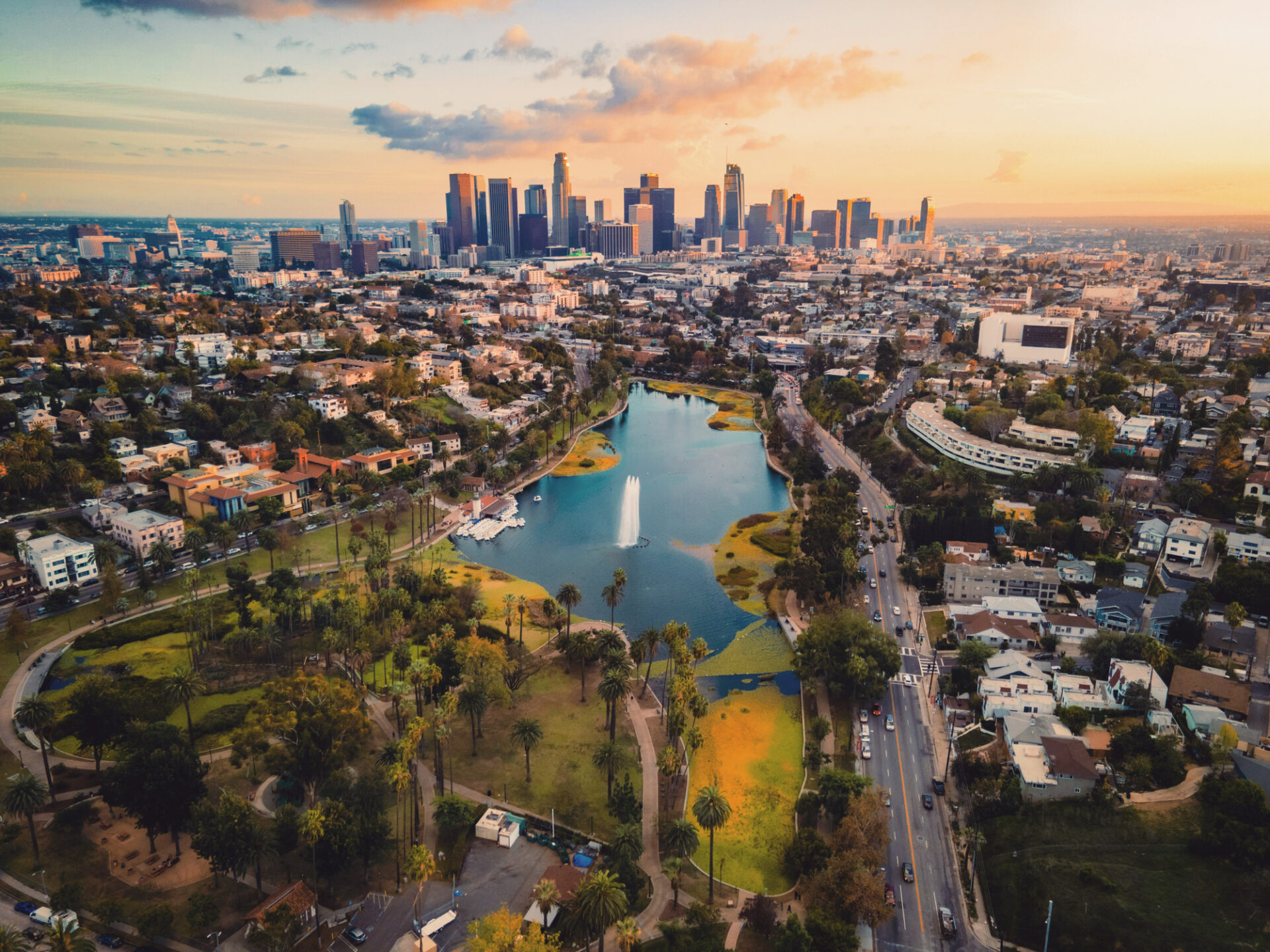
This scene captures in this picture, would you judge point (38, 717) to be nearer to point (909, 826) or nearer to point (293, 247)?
point (909, 826)

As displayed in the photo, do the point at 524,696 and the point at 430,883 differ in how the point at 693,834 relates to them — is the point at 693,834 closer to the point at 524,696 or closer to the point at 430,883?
the point at 430,883

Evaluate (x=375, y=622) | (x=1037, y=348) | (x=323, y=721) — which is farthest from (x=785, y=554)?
(x=1037, y=348)

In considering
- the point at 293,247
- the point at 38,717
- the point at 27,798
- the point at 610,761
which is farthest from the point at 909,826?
the point at 293,247

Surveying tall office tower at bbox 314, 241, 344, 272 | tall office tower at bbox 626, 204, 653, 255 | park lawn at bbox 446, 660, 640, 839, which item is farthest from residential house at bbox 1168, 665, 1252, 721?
tall office tower at bbox 626, 204, 653, 255

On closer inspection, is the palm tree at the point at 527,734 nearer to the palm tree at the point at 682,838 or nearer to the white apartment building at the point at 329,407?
the palm tree at the point at 682,838

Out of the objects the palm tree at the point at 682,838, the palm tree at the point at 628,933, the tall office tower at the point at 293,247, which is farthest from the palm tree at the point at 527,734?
the tall office tower at the point at 293,247

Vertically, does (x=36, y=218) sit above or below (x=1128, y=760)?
above
